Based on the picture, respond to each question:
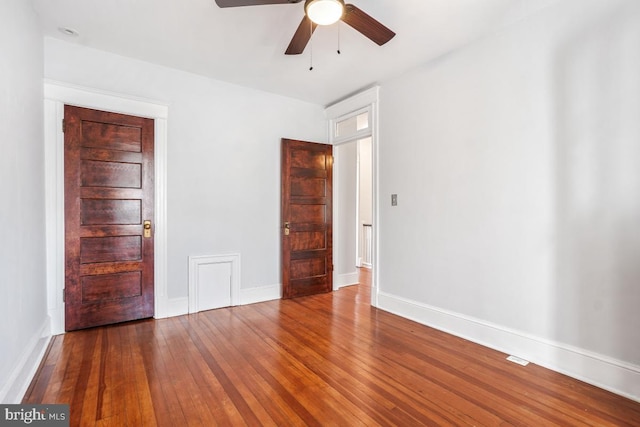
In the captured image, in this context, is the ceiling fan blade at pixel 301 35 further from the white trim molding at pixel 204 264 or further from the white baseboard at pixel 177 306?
the white baseboard at pixel 177 306

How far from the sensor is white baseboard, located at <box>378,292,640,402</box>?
6.70 ft

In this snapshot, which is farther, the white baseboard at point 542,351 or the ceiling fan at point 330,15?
the white baseboard at point 542,351

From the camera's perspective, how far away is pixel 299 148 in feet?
14.2

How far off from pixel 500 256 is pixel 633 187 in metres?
1.00

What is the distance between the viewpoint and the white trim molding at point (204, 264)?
3619 millimetres

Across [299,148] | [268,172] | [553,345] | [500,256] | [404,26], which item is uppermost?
[404,26]

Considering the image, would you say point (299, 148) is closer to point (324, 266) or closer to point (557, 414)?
point (324, 266)

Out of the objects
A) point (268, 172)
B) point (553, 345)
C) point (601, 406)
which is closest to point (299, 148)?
point (268, 172)

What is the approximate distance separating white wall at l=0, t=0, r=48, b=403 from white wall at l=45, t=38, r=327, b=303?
594 mm

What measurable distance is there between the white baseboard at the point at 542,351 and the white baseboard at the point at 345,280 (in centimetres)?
147

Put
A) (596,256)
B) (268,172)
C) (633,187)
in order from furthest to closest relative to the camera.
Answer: (268,172)
(596,256)
(633,187)

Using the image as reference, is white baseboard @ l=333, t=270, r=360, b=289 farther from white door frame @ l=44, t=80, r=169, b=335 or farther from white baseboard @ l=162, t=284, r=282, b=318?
white door frame @ l=44, t=80, r=169, b=335

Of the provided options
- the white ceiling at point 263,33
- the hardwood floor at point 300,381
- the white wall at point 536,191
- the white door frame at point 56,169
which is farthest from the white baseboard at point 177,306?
the white ceiling at point 263,33

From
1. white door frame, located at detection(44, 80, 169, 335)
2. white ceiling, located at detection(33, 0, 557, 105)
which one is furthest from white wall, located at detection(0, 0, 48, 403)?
white ceiling, located at detection(33, 0, 557, 105)
